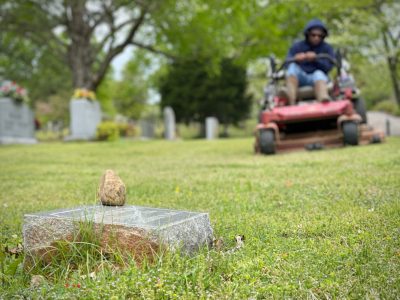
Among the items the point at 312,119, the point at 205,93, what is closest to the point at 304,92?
the point at 312,119

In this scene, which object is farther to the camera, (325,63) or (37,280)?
(325,63)

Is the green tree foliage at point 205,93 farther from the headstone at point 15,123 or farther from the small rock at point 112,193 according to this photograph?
the small rock at point 112,193

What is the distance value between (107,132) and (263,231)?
16.4 metres

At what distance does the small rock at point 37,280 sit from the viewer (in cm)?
224

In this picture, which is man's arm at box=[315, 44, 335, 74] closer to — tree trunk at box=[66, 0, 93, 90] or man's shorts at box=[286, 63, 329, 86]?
man's shorts at box=[286, 63, 329, 86]

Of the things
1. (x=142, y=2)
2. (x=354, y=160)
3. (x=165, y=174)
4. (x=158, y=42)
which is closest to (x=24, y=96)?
(x=142, y=2)

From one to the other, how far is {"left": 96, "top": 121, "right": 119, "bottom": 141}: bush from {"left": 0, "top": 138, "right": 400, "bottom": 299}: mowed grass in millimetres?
12604

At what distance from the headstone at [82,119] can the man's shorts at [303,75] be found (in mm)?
12157

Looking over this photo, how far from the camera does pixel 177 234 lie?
2.40 m

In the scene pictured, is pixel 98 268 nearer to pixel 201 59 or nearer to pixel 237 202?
pixel 237 202

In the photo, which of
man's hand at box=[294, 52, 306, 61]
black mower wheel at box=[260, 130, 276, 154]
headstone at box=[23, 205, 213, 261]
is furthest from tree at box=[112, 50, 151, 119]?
headstone at box=[23, 205, 213, 261]

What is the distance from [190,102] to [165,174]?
26.0 metres

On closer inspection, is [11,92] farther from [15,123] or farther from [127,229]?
[127,229]

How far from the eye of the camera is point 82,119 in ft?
65.1
